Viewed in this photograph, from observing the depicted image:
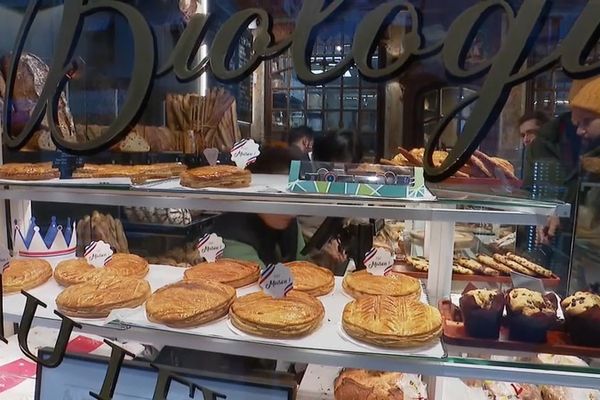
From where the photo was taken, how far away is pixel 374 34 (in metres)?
1.18

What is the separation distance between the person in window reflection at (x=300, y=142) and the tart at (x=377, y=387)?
0.75 meters

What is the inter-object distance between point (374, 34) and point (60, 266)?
1.22 m

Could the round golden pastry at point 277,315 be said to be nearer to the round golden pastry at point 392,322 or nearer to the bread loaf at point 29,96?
the round golden pastry at point 392,322

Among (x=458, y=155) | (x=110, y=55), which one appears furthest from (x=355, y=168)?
(x=110, y=55)

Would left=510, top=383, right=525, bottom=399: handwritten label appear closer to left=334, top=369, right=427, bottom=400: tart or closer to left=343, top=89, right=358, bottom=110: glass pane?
left=334, top=369, right=427, bottom=400: tart

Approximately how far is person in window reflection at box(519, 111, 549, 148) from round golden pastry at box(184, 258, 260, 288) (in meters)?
1.03

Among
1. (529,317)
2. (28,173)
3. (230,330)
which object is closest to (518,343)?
(529,317)

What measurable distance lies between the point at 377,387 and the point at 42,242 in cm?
128

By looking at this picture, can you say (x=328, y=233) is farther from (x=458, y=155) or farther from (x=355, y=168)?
(x=458, y=155)

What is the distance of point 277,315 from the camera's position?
115cm

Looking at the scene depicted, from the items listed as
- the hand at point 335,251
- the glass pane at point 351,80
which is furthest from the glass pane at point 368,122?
the hand at point 335,251

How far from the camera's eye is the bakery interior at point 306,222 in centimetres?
111

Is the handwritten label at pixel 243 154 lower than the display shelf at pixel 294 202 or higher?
higher

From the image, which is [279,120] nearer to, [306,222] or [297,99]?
[297,99]
